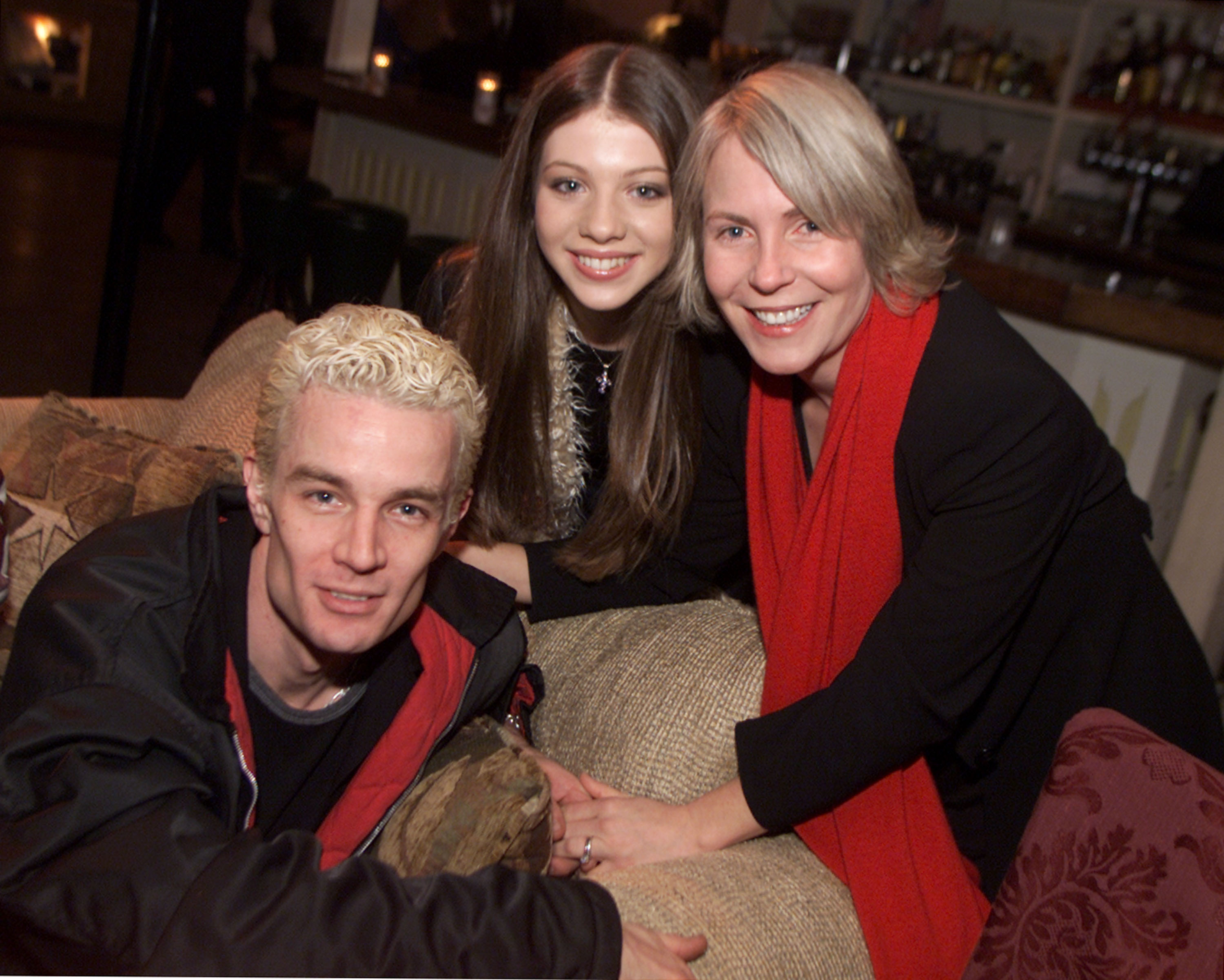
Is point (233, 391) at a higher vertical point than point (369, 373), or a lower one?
lower

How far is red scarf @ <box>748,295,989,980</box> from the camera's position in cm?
147

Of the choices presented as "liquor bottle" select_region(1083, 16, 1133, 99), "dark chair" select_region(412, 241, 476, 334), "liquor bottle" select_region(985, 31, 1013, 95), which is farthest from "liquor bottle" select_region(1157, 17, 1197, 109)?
"dark chair" select_region(412, 241, 476, 334)

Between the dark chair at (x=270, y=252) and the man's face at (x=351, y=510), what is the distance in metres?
2.23

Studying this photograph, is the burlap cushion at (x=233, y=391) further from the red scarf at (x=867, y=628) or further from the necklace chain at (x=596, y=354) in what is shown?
the red scarf at (x=867, y=628)

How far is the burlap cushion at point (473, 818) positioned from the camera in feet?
4.45

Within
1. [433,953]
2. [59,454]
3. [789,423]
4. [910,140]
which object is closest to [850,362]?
[789,423]

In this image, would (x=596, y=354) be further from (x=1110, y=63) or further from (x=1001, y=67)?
(x=1001, y=67)

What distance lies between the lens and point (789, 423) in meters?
1.67

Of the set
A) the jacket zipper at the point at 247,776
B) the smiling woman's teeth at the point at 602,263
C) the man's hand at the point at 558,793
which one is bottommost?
the man's hand at the point at 558,793

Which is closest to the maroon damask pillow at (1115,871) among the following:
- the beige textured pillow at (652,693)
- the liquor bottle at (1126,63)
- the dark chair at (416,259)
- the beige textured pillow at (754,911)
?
the beige textured pillow at (754,911)

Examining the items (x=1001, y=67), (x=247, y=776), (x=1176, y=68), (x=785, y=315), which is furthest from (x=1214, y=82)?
(x=247, y=776)

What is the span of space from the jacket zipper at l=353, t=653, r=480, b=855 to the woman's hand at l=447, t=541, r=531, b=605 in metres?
0.35

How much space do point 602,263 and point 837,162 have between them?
1.63 feet

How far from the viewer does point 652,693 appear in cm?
167
